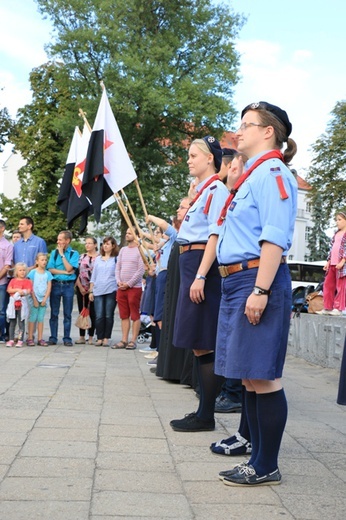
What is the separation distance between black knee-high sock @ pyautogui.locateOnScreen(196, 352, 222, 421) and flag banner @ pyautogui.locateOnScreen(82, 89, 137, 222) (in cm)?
609

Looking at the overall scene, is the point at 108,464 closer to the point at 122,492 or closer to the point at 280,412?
the point at 122,492

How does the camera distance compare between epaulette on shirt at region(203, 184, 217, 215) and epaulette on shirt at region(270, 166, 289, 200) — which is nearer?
epaulette on shirt at region(270, 166, 289, 200)

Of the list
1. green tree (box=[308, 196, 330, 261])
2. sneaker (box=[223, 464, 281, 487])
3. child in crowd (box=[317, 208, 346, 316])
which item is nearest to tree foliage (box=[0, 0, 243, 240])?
child in crowd (box=[317, 208, 346, 316])

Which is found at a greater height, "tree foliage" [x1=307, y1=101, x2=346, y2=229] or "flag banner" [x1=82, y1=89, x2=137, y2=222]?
"tree foliage" [x1=307, y1=101, x2=346, y2=229]

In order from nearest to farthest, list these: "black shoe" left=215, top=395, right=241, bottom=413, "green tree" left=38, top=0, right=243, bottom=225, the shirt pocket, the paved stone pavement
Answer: the paved stone pavement < the shirt pocket < "black shoe" left=215, top=395, right=241, bottom=413 < "green tree" left=38, top=0, right=243, bottom=225

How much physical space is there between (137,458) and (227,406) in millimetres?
2125

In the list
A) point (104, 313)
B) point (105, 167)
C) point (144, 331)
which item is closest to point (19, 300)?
point (104, 313)

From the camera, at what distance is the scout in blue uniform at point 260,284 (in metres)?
4.30

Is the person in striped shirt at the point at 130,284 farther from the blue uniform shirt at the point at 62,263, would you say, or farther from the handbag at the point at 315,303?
the handbag at the point at 315,303

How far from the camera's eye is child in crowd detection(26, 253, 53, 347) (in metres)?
13.8

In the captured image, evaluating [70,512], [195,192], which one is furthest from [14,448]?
[195,192]

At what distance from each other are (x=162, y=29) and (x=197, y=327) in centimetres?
3965

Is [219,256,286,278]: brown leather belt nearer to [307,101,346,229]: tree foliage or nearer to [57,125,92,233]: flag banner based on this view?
[57,125,92,233]: flag banner

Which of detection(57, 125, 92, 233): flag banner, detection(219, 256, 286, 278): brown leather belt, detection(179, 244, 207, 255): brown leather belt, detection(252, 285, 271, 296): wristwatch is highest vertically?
detection(57, 125, 92, 233): flag banner
